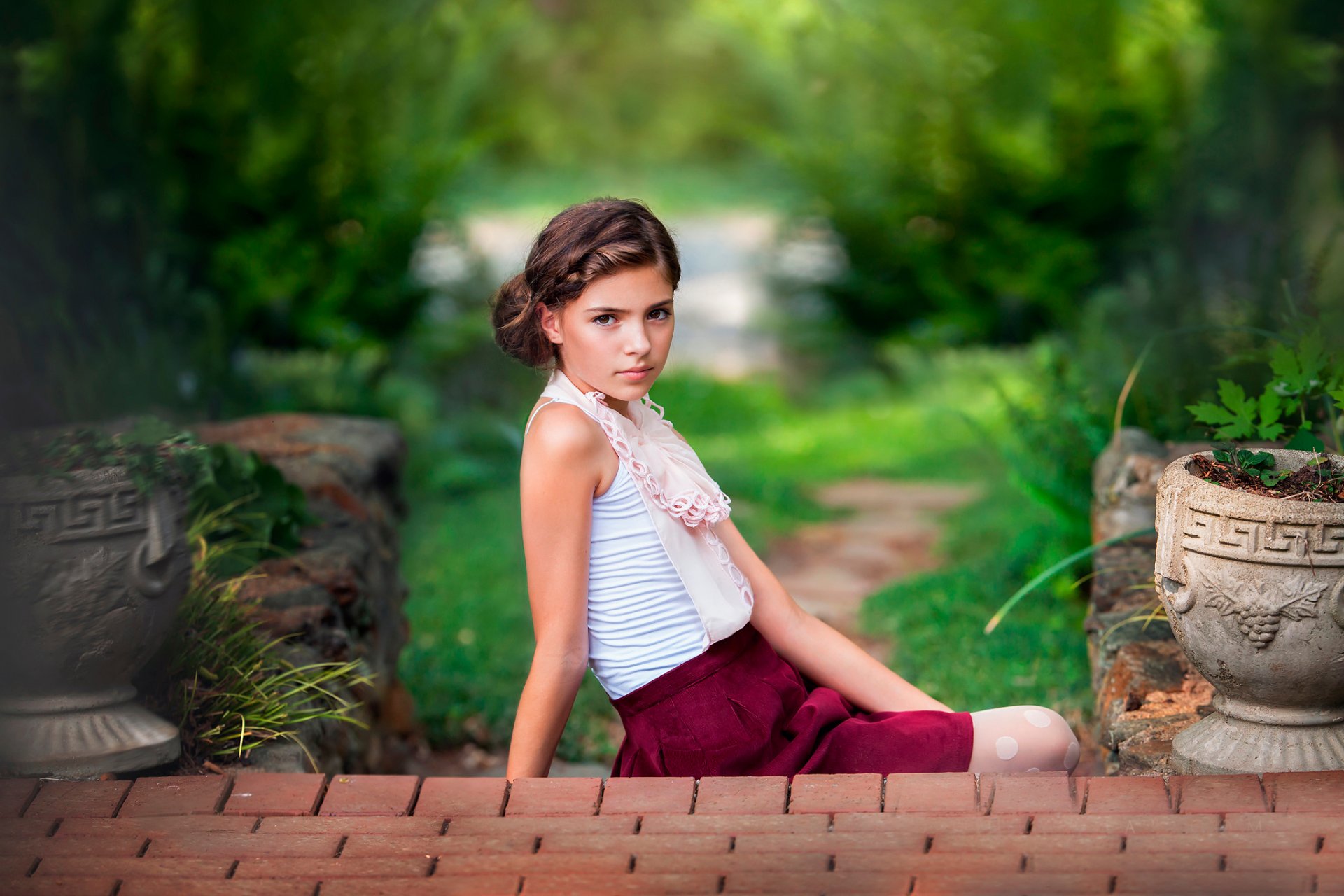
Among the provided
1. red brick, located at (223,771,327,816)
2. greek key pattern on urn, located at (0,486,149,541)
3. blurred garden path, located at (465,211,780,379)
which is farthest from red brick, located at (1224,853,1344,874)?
blurred garden path, located at (465,211,780,379)

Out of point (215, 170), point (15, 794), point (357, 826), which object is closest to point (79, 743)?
point (15, 794)

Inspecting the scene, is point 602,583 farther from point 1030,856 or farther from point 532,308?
point 1030,856

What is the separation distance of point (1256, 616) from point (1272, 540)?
12cm

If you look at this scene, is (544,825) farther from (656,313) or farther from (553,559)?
(656,313)

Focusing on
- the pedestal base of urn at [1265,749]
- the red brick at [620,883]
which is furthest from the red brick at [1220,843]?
the red brick at [620,883]

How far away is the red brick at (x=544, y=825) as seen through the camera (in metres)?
1.91

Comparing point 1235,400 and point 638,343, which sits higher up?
point 638,343

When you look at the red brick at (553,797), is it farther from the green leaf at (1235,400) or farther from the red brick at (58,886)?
the green leaf at (1235,400)

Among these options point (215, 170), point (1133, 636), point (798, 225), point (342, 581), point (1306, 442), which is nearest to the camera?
point (1306, 442)

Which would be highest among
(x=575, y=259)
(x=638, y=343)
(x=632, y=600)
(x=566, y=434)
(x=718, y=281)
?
(x=575, y=259)

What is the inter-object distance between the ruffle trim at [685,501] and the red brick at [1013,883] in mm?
695

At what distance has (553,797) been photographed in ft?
6.59

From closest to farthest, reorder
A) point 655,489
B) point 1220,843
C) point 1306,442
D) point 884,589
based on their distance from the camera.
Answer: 1. point 1220,843
2. point 655,489
3. point 1306,442
4. point 884,589

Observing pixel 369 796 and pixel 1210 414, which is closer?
pixel 369 796
